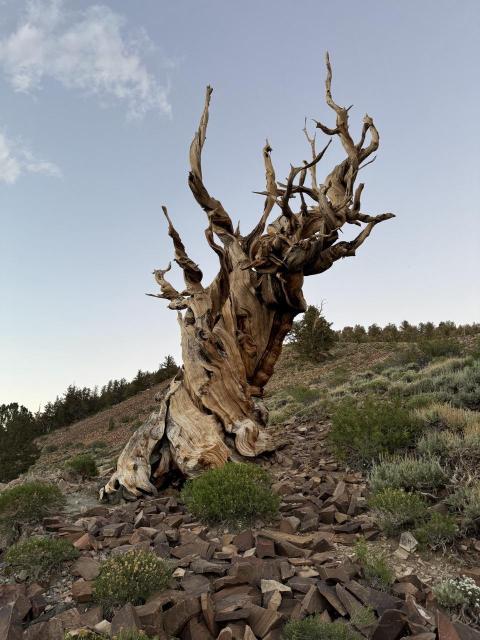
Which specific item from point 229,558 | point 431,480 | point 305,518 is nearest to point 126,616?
point 229,558

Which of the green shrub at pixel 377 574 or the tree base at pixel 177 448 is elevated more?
the tree base at pixel 177 448

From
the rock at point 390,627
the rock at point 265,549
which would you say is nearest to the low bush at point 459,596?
the rock at point 390,627

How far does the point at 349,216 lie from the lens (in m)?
8.57

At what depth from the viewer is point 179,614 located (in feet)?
9.78

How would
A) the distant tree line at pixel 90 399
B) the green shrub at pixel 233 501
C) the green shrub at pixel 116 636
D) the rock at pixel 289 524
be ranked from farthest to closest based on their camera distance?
1. the distant tree line at pixel 90 399
2. the green shrub at pixel 233 501
3. the rock at pixel 289 524
4. the green shrub at pixel 116 636

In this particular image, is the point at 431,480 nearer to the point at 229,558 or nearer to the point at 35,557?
the point at 229,558

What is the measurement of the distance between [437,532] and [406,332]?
86.5ft

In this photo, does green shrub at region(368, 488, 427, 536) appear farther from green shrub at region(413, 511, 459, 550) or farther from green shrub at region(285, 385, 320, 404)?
green shrub at region(285, 385, 320, 404)

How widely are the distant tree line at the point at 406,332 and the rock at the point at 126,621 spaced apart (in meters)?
24.0

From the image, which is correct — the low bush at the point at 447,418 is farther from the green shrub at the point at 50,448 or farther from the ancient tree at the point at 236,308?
the green shrub at the point at 50,448

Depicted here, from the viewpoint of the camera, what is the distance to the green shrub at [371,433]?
22.0 feet

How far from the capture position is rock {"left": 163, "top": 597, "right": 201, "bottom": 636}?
291cm

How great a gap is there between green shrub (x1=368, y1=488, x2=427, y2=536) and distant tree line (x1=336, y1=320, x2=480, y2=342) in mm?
21259

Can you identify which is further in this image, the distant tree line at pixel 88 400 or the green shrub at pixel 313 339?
the distant tree line at pixel 88 400
